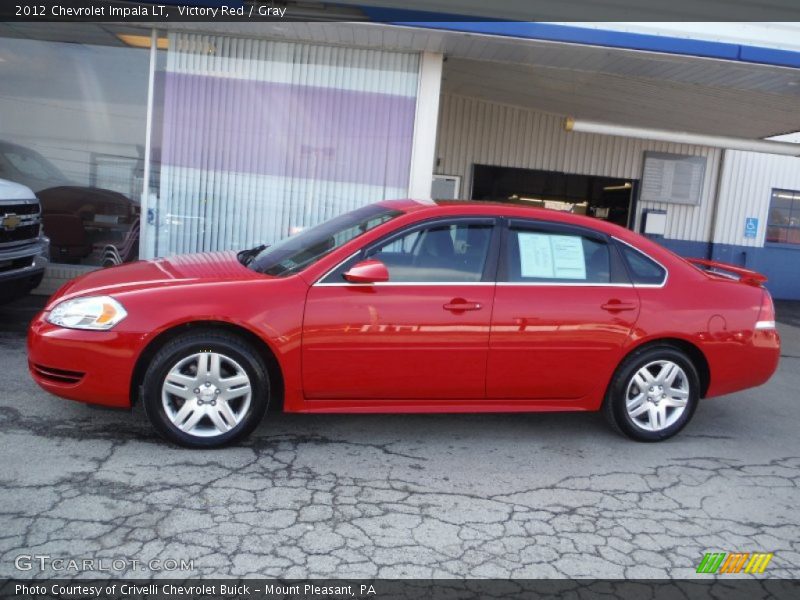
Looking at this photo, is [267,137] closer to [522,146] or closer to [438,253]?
[438,253]

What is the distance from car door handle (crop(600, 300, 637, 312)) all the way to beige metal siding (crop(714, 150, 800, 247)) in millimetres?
10577

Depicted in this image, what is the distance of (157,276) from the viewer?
446cm

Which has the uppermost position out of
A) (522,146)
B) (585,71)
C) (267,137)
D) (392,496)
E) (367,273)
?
(585,71)

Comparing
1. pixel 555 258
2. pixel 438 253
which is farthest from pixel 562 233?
pixel 438 253

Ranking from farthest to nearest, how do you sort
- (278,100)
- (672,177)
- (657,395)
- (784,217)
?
(784,217) < (672,177) < (278,100) < (657,395)

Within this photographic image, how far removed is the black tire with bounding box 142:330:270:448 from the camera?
4.10m

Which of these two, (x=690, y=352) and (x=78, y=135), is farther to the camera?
(x=78, y=135)

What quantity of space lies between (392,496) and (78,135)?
7.65m

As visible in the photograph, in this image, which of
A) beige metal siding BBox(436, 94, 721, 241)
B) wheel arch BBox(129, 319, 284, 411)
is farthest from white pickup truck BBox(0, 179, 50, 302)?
beige metal siding BBox(436, 94, 721, 241)

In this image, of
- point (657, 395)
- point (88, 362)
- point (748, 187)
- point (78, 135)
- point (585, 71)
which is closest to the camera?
point (88, 362)

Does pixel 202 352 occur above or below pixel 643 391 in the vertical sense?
above

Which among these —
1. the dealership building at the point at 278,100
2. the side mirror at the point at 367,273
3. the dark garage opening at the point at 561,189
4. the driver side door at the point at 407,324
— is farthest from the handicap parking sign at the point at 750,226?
the side mirror at the point at 367,273

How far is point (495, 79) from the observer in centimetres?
1028

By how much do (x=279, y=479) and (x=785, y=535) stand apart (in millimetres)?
2645
